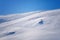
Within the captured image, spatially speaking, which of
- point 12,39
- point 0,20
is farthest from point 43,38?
point 0,20

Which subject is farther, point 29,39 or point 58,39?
point 29,39

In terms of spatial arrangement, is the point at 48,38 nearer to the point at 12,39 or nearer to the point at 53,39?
the point at 53,39

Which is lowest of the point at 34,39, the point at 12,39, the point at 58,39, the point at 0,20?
the point at 58,39

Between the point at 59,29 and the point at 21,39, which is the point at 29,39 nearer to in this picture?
the point at 21,39

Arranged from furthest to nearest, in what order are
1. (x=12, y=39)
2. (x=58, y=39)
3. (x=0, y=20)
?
(x=0, y=20) < (x=12, y=39) < (x=58, y=39)

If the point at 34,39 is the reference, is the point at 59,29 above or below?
above

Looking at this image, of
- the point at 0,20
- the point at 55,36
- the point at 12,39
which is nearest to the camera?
the point at 55,36

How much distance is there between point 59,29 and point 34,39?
88 centimetres

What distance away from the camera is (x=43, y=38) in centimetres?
282

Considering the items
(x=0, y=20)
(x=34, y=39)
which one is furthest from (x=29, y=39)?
(x=0, y=20)

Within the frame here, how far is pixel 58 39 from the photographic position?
2.61 metres

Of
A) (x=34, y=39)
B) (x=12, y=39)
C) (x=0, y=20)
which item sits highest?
(x=0, y=20)

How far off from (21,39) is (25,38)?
0.40 ft

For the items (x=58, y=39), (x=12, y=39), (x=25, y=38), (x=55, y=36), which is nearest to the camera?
(x=58, y=39)
